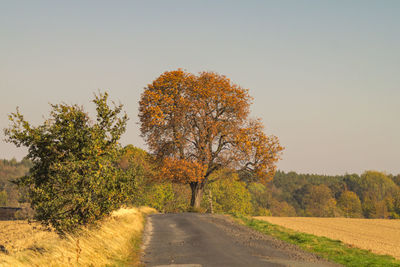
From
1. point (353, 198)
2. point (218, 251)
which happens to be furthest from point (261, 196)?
point (218, 251)

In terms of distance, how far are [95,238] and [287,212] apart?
440 feet

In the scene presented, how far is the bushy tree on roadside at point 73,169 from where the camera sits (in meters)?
13.8

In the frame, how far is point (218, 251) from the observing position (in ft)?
52.6

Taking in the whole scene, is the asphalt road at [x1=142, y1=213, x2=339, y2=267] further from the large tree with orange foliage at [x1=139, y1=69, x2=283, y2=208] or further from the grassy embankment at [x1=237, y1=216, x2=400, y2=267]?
the large tree with orange foliage at [x1=139, y1=69, x2=283, y2=208]

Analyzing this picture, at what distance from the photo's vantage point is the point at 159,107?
134ft

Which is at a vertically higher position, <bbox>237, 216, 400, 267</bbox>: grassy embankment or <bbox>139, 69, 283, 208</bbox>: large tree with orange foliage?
<bbox>139, 69, 283, 208</bbox>: large tree with orange foliage

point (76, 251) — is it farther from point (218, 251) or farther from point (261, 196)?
point (261, 196)

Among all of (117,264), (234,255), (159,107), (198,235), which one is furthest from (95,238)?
(159,107)

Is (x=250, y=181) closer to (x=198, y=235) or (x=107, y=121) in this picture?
(x=198, y=235)

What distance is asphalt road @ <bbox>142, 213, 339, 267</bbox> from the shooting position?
45.1 feet

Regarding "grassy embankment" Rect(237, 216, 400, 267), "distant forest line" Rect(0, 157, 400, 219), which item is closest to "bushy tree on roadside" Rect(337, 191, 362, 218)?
"distant forest line" Rect(0, 157, 400, 219)

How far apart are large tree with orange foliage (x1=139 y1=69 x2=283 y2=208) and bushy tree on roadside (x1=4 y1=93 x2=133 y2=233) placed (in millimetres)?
24661

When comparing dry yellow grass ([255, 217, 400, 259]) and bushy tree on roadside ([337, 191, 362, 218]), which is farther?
bushy tree on roadside ([337, 191, 362, 218])

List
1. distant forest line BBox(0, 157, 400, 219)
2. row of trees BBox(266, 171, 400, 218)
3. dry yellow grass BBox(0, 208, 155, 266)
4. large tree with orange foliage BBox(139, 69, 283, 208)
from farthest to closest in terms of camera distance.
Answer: row of trees BBox(266, 171, 400, 218) → distant forest line BBox(0, 157, 400, 219) → large tree with orange foliage BBox(139, 69, 283, 208) → dry yellow grass BBox(0, 208, 155, 266)
